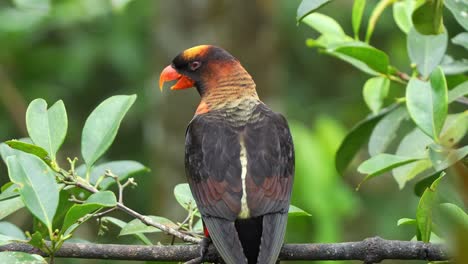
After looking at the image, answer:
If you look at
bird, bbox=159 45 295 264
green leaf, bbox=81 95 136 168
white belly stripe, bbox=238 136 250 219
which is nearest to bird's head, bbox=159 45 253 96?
bird, bbox=159 45 295 264

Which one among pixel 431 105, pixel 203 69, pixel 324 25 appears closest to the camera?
pixel 431 105

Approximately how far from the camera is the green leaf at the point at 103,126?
2.89 metres

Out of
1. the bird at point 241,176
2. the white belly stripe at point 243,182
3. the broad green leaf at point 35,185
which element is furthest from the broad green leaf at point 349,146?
the broad green leaf at point 35,185

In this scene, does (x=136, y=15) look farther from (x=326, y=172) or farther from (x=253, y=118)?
(x=253, y=118)

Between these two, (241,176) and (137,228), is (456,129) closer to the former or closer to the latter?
(241,176)

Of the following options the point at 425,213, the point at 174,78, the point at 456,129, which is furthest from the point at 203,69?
the point at 425,213

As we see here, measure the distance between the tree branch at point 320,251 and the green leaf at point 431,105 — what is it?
0.37 metres

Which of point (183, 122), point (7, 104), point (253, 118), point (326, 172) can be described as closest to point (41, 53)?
point (7, 104)

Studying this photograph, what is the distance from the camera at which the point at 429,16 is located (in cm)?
242

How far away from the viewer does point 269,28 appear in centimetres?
613

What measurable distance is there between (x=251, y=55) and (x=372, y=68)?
287cm

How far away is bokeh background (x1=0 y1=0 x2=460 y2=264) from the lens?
5.77 meters

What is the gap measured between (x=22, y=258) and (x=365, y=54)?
1.46 m

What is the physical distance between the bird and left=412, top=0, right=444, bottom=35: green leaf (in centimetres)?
89
